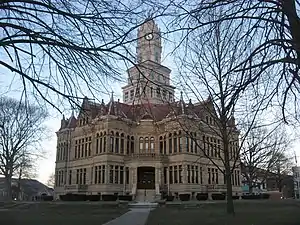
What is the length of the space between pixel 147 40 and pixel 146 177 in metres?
40.4

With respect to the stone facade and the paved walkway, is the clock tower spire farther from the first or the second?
the stone facade

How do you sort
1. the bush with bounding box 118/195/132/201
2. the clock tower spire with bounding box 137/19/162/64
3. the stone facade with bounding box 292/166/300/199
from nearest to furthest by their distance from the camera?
the clock tower spire with bounding box 137/19/162/64 → the bush with bounding box 118/195/132/201 → the stone facade with bounding box 292/166/300/199

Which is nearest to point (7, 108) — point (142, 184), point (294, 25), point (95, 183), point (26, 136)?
point (26, 136)

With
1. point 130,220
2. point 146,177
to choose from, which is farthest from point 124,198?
point 130,220

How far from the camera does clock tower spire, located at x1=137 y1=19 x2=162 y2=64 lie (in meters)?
8.22

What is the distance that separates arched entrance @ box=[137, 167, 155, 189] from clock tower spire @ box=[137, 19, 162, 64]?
3883 centimetres

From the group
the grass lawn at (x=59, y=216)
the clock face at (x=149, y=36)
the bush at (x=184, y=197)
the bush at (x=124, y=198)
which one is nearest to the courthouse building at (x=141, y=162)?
the bush at (x=124, y=198)

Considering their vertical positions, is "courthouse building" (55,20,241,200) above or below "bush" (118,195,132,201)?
above

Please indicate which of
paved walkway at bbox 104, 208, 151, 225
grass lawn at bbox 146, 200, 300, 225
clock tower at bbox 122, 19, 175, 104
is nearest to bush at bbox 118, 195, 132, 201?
grass lawn at bbox 146, 200, 300, 225

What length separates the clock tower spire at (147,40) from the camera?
8219 millimetres

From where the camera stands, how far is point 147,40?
823cm

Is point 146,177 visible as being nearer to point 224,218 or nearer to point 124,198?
point 124,198

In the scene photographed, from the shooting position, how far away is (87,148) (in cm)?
5038

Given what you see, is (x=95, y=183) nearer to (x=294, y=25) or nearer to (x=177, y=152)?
(x=177, y=152)
